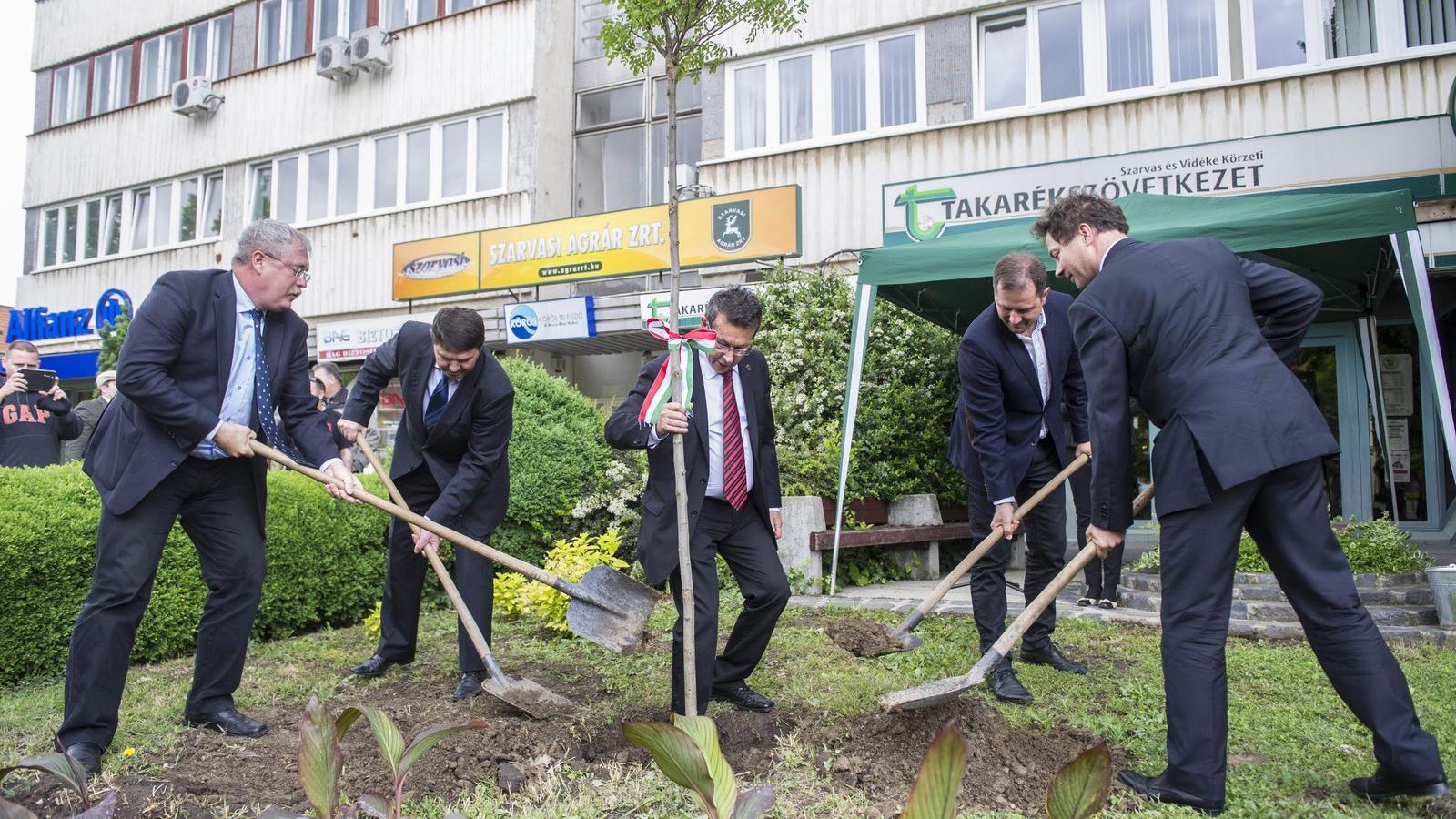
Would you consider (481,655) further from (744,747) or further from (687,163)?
(687,163)

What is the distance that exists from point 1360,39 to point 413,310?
13805mm

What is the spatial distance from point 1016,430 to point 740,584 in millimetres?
1522

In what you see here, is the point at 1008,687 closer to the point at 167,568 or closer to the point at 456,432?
the point at 456,432

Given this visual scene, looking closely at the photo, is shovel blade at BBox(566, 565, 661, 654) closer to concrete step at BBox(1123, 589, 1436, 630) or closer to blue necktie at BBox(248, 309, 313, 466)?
blue necktie at BBox(248, 309, 313, 466)

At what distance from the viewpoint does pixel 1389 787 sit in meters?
2.85

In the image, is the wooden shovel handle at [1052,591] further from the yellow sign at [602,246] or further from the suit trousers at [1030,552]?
the yellow sign at [602,246]

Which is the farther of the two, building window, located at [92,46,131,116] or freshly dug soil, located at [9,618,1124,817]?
building window, located at [92,46,131,116]

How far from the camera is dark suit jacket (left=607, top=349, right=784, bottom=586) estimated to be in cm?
375

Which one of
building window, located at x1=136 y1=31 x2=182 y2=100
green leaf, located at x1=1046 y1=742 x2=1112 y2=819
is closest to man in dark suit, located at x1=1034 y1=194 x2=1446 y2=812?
green leaf, located at x1=1046 y1=742 x2=1112 y2=819

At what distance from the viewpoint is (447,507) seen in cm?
451

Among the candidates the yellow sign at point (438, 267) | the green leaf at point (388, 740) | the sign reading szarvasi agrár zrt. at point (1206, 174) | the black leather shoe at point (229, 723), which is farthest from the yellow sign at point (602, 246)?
the green leaf at point (388, 740)

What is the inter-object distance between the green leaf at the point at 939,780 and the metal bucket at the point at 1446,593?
16.5 ft

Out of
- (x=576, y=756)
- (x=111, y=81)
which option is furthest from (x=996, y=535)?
(x=111, y=81)

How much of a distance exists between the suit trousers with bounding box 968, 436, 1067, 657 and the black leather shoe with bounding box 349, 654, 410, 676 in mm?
2947
